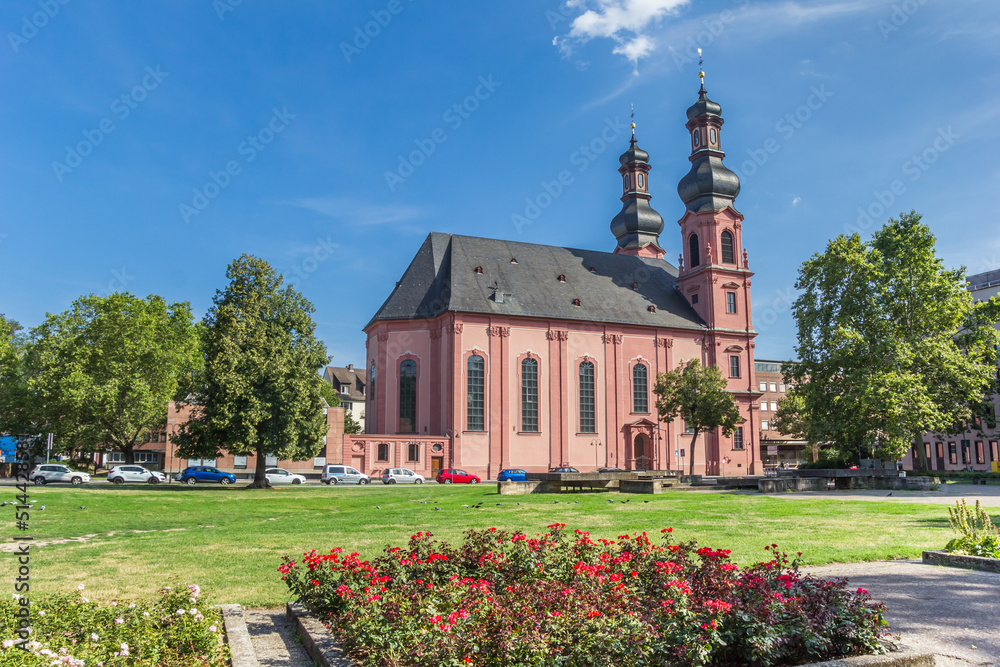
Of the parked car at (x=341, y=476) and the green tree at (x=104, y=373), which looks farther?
the green tree at (x=104, y=373)

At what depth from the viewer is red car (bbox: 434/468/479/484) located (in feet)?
164

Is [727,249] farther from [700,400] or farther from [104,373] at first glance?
[104,373]

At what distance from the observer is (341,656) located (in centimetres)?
611

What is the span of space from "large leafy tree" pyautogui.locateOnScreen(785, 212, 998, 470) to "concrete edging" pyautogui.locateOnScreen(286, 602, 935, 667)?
33868 millimetres

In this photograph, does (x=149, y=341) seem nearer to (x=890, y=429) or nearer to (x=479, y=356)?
(x=479, y=356)

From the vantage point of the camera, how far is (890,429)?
122ft

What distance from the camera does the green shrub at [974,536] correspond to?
11211mm

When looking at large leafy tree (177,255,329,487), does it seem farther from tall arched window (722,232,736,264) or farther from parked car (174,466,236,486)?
tall arched window (722,232,736,264)

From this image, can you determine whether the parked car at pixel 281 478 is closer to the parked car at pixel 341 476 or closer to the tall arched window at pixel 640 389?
the parked car at pixel 341 476

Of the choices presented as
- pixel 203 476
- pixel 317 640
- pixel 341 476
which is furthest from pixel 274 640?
pixel 203 476

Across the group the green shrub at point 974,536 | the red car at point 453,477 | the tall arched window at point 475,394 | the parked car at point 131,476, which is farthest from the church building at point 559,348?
the green shrub at point 974,536

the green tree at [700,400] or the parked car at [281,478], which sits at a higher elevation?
the green tree at [700,400]

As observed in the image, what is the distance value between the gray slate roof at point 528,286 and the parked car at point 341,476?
12.8m

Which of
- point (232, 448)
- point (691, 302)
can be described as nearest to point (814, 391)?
point (691, 302)
